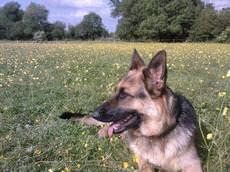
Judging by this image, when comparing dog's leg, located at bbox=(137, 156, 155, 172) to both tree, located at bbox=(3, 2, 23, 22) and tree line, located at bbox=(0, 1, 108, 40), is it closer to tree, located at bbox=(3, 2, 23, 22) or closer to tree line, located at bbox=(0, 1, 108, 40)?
tree line, located at bbox=(0, 1, 108, 40)

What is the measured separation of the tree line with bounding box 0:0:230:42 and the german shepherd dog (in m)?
45.7

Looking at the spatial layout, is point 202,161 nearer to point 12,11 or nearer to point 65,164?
point 65,164

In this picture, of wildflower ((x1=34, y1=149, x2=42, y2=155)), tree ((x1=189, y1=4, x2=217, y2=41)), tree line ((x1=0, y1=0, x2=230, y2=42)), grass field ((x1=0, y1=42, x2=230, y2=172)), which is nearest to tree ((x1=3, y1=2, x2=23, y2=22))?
tree line ((x1=0, y1=0, x2=230, y2=42))

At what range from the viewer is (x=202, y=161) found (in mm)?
4488

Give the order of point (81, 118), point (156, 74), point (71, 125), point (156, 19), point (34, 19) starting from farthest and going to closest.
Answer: point (34, 19) → point (156, 19) → point (81, 118) → point (71, 125) → point (156, 74)

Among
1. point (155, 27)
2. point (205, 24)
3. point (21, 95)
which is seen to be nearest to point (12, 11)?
point (155, 27)

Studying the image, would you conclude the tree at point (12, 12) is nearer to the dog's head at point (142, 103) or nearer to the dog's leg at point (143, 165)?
the dog's head at point (142, 103)

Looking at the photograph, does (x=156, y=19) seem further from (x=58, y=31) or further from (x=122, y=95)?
(x=122, y=95)

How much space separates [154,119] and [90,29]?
78.0m

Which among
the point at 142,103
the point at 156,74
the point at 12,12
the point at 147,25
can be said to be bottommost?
the point at 147,25

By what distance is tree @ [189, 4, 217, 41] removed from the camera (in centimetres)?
5340

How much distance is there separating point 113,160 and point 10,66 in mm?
9601

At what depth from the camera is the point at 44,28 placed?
266 ft

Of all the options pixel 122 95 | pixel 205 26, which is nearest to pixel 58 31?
pixel 205 26
